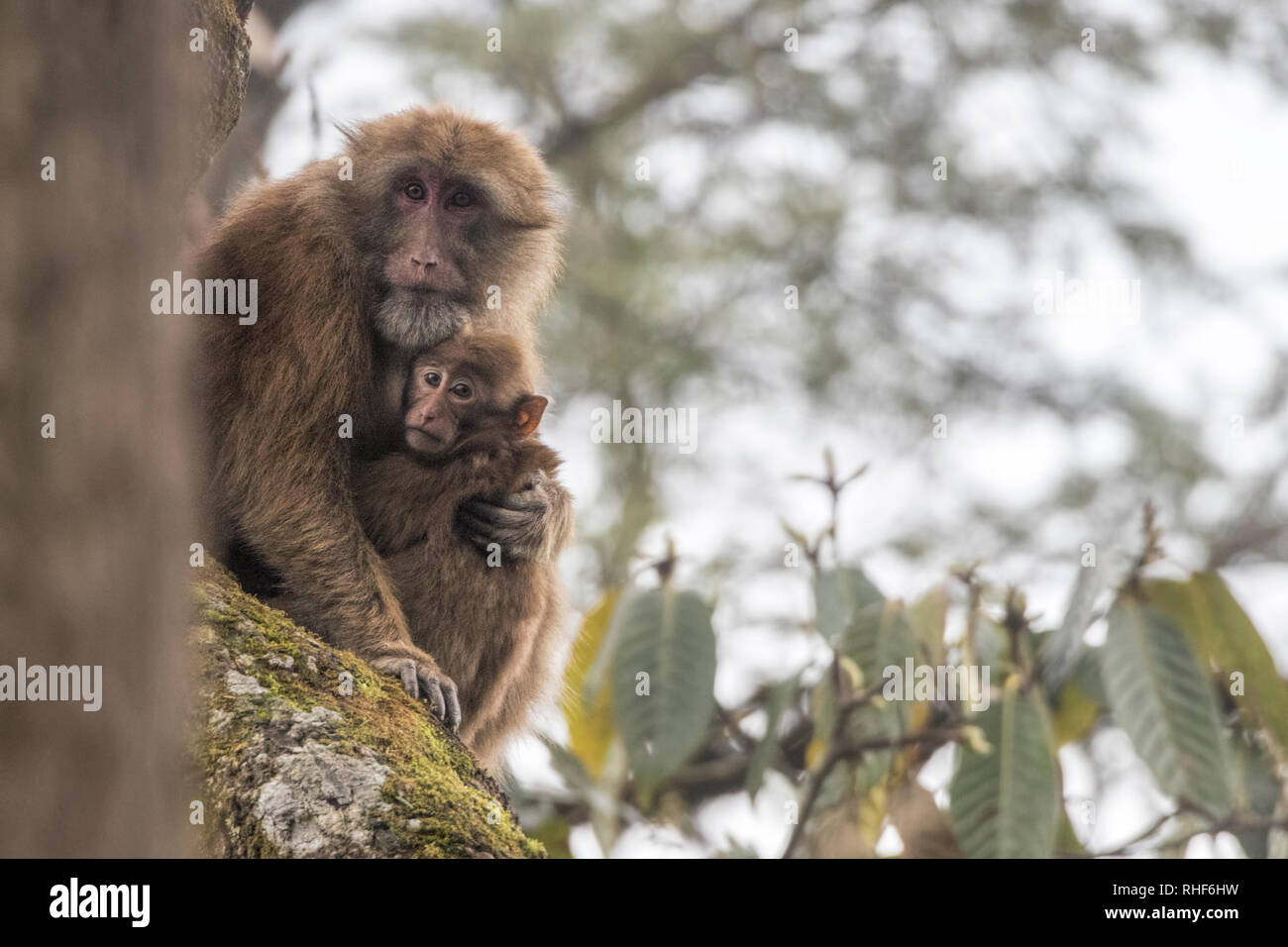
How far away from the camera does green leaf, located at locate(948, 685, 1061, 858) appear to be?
422 centimetres

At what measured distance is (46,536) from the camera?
5.00 feet

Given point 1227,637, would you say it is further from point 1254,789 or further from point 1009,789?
point 1009,789

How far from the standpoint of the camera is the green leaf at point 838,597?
4.93m

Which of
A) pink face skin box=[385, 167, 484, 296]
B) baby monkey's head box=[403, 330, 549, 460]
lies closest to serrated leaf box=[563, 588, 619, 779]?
baby monkey's head box=[403, 330, 549, 460]

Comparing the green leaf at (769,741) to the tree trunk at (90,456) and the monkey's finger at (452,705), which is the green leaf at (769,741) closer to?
the monkey's finger at (452,705)

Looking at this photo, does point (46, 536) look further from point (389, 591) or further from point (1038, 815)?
point (1038, 815)

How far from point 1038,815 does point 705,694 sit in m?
1.22

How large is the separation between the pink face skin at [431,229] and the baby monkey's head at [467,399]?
0.21m

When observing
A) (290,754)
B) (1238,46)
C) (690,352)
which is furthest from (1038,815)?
(1238,46)

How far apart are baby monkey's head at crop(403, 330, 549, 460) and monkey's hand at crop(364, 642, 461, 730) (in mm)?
728

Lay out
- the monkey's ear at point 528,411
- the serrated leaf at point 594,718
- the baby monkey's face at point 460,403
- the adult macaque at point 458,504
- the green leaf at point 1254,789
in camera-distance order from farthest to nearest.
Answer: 1. the serrated leaf at point 594,718
2. the green leaf at point 1254,789
3. the monkey's ear at point 528,411
4. the baby monkey's face at point 460,403
5. the adult macaque at point 458,504

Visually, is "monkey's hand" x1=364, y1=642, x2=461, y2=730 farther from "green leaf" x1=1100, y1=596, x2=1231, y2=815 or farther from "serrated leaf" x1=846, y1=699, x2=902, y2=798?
"green leaf" x1=1100, y1=596, x2=1231, y2=815

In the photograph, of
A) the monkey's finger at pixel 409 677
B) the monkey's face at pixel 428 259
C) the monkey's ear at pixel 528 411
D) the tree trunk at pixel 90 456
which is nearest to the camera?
the tree trunk at pixel 90 456

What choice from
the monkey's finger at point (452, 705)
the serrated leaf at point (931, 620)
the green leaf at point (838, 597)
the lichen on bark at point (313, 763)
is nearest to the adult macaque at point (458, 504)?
the monkey's finger at point (452, 705)
